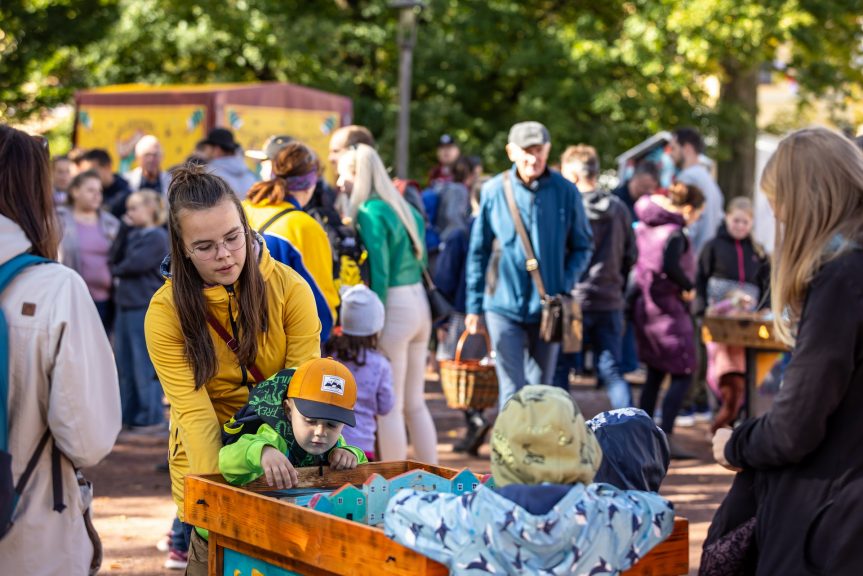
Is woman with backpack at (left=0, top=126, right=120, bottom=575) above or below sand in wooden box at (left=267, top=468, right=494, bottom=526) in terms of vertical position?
above

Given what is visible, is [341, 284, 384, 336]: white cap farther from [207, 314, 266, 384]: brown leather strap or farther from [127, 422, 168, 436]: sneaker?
[127, 422, 168, 436]: sneaker

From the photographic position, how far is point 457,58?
23.8m

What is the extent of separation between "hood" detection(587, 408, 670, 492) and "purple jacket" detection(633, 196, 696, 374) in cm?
582

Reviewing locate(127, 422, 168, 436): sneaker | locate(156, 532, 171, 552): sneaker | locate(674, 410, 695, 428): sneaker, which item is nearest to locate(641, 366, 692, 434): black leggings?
locate(674, 410, 695, 428): sneaker

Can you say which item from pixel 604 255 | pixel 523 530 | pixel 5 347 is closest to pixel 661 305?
pixel 604 255

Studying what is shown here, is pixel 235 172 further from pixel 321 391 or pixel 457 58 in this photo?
pixel 457 58

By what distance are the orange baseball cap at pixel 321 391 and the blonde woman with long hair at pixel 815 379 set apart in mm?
1224

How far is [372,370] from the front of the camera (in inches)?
280

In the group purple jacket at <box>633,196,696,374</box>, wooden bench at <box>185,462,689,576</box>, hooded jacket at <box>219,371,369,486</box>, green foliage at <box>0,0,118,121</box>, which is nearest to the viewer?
wooden bench at <box>185,462,689,576</box>

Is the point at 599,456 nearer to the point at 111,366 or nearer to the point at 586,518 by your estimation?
the point at 586,518

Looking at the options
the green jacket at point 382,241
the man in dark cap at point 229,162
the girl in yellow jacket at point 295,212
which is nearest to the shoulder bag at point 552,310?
the green jacket at point 382,241

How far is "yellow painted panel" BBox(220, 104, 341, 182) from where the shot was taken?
16.3 meters

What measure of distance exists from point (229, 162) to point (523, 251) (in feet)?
10.8

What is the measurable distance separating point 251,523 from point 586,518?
3.65 feet
